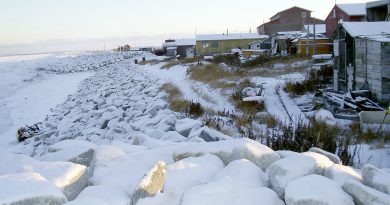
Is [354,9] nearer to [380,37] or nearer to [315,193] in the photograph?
[380,37]

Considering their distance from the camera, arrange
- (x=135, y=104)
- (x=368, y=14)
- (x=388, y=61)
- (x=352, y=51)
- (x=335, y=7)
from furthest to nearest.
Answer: (x=335, y=7) → (x=368, y=14) → (x=135, y=104) → (x=352, y=51) → (x=388, y=61)

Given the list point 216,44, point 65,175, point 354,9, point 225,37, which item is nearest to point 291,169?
point 65,175

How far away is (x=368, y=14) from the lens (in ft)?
60.0

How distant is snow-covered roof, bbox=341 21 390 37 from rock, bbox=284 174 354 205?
9.89 m

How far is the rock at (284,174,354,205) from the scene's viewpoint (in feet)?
9.15

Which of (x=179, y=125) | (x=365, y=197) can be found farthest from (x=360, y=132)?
(x=365, y=197)

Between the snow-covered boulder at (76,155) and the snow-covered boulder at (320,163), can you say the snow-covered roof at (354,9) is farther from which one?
the snow-covered boulder at (76,155)

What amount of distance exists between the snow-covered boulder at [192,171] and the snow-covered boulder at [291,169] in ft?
1.73

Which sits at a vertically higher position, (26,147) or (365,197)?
(365,197)

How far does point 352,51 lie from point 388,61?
205cm

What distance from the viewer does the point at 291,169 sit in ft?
10.9

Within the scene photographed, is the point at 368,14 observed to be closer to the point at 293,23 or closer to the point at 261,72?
the point at 261,72

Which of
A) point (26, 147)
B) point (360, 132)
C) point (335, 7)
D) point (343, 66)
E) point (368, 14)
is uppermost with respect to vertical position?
point (335, 7)

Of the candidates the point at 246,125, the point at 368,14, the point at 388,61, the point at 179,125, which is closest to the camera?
the point at 179,125
